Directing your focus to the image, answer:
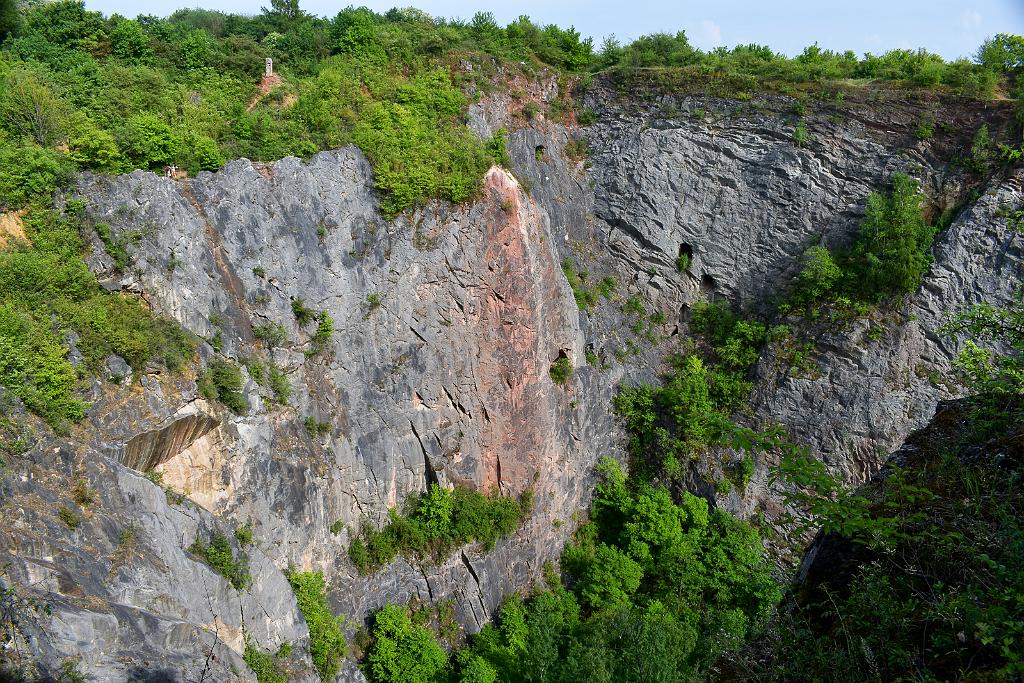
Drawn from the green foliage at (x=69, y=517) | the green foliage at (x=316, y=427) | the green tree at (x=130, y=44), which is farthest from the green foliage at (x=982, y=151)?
the green foliage at (x=69, y=517)

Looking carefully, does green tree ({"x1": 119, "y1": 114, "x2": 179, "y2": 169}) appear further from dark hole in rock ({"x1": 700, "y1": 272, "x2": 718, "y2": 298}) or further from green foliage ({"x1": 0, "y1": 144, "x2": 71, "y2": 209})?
dark hole in rock ({"x1": 700, "y1": 272, "x2": 718, "y2": 298})

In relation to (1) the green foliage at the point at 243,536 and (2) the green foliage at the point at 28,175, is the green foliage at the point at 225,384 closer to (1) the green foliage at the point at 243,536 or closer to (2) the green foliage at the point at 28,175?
(1) the green foliage at the point at 243,536

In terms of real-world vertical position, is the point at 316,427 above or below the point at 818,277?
below

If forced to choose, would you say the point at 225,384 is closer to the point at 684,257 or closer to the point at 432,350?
the point at 432,350

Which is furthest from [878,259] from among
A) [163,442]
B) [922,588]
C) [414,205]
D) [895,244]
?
[163,442]

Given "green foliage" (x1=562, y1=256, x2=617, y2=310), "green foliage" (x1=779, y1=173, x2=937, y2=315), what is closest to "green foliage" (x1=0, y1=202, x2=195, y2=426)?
"green foliage" (x1=562, y1=256, x2=617, y2=310)

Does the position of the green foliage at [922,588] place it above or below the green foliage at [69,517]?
above
